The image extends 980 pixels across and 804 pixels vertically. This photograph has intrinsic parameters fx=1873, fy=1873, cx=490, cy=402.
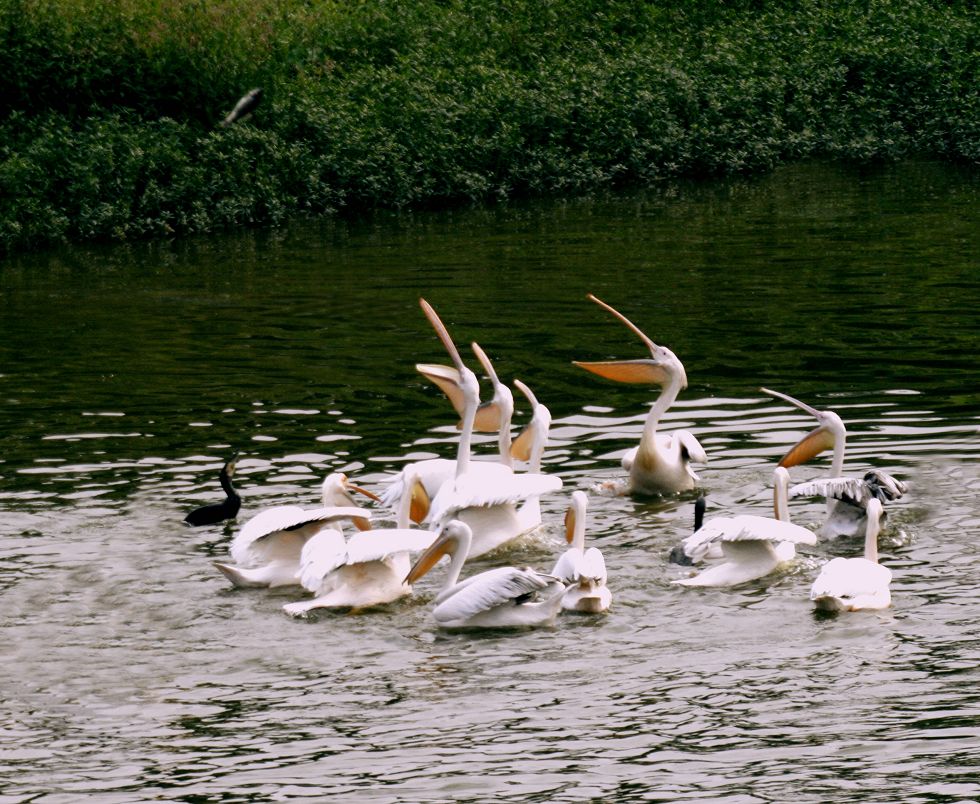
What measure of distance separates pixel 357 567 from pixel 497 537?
3.57 feet

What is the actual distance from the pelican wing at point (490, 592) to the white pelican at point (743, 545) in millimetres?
881

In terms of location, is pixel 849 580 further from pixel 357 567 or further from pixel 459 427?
pixel 459 427

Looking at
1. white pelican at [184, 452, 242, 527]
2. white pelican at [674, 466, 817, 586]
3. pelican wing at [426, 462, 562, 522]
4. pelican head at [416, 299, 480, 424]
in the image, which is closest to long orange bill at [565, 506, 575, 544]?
pelican wing at [426, 462, 562, 522]

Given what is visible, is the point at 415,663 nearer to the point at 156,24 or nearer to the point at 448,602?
the point at 448,602

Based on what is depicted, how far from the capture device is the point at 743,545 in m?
8.81

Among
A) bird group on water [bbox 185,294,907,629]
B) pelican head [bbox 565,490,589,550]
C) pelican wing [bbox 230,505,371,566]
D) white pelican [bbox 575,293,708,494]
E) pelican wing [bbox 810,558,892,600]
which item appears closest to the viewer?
pelican wing [bbox 810,558,892,600]

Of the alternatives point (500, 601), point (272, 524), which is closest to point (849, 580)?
point (500, 601)

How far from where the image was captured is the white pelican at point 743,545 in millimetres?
8609

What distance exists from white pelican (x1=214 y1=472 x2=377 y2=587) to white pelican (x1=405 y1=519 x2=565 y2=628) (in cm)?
80

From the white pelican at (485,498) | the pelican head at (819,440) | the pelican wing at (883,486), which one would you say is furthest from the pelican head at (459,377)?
the pelican wing at (883,486)

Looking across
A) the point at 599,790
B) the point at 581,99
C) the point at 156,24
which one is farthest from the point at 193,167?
the point at 599,790

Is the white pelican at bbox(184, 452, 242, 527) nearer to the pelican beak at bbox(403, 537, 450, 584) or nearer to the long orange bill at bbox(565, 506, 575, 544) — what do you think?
the pelican beak at bbox(403, 537, 450, 584)

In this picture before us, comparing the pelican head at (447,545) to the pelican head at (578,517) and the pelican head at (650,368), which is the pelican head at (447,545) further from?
the pelican head at (650,368)

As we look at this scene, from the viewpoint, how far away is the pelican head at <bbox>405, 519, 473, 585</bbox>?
8.62 meters
